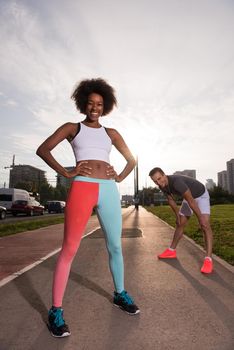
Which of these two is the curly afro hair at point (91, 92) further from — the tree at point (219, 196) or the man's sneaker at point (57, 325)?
the tree at point (219, 196)

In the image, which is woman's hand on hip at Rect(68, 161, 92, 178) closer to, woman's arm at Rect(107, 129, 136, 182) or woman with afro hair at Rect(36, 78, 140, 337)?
woman with afro hair at Rect(36, 78, 140, 337)

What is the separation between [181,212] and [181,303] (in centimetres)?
294

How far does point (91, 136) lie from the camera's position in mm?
3359

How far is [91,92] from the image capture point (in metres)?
3.65

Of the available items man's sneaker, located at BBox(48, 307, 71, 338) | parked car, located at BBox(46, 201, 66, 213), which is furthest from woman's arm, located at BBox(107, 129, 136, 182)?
parked car, located at BBox(46, 201, 66, 213)

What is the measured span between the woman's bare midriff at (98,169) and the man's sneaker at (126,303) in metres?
1.25

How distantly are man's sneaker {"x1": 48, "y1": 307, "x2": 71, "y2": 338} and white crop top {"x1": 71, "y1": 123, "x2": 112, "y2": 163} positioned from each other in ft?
4.53

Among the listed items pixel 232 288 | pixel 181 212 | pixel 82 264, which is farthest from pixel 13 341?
pixel 181 212

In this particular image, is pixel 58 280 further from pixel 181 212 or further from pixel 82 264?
pixel 181 212

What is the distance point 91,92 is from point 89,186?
1048mm

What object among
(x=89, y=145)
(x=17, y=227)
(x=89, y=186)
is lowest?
(x=17, y=227)

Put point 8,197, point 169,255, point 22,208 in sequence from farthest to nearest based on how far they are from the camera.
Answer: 1. point 8,197
2. point 22,208
3. point 169,255

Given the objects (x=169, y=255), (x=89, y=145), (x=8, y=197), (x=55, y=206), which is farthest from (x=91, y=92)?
(x=55, y=206)

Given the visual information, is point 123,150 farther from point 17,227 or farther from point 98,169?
point 17,227
